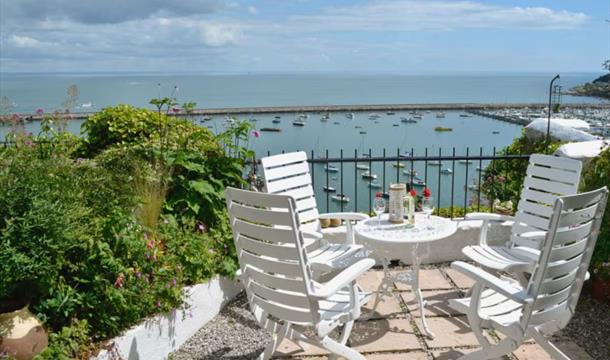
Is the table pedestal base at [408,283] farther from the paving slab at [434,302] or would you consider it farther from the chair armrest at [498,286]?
the chair armrest at [498,286]

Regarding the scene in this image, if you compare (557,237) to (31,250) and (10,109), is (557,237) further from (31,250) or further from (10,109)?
(10,109)

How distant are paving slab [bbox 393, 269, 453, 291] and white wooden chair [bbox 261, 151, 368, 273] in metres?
0.65

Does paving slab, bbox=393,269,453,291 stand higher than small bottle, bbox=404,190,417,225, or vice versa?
small bottle, bbox=404,190,417,225

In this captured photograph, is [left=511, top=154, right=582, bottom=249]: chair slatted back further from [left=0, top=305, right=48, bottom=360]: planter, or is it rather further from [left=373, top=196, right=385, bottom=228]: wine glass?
[left=0, top=305, right=48, bottom=360]: planter

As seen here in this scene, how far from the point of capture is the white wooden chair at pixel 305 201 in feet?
12.8

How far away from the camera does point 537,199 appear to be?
4.07 meters

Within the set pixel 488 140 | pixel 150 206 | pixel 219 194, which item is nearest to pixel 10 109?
pixel 150 206

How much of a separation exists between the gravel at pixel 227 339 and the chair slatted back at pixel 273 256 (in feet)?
2.05

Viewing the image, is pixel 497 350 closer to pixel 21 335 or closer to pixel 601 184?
pixel 601 184

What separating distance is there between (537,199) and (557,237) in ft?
5.65

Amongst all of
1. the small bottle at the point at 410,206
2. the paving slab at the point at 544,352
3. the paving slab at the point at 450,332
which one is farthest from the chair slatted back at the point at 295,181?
the paving slab at the point at 544,352

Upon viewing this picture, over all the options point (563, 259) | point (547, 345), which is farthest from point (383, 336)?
point (563, 259)

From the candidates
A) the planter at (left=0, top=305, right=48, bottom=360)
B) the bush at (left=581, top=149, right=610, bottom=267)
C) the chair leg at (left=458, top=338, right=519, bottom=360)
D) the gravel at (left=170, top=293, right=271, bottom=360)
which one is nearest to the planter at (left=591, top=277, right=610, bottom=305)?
the bush at (left=581, top=149, right=610, bottom=267)

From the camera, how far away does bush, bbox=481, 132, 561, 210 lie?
22.0 feet
